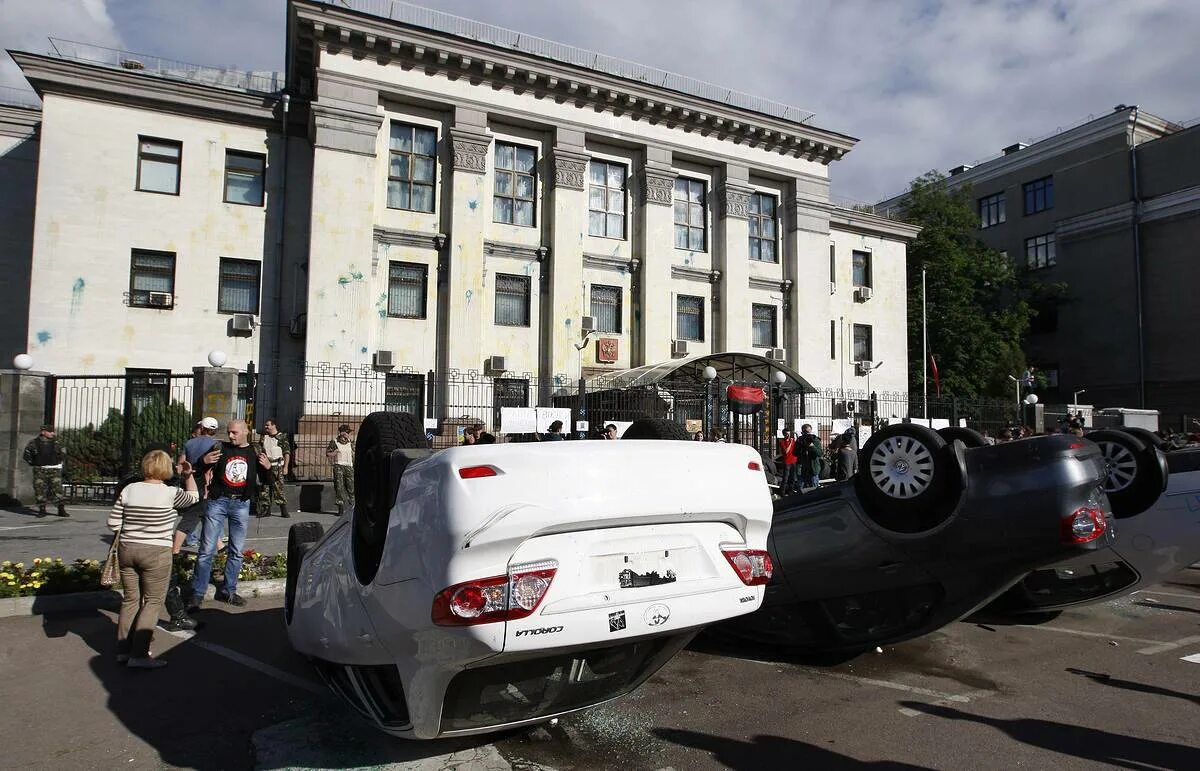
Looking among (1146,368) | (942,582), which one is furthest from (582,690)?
(1146,368)

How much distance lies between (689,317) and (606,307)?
11.2 ft

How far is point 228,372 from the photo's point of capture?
1445 centimetres

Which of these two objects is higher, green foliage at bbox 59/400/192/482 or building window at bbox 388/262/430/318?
building window at bbox 388/262/430/318

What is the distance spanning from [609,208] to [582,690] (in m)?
24.0

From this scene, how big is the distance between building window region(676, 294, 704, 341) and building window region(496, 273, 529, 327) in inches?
227

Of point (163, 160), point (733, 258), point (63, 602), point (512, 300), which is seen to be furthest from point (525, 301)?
point (63, 602)

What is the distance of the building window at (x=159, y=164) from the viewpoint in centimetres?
2156

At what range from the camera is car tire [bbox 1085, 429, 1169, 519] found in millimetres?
5969

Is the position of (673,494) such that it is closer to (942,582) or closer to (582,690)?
(582,690)

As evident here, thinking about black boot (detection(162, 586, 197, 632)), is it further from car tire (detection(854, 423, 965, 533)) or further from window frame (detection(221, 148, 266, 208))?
window frame (detection(221, 148, 266, 208))

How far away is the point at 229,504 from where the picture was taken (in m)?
7.27

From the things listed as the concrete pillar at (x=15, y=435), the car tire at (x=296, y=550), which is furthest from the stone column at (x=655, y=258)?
the car tire at (x=296, y=550)

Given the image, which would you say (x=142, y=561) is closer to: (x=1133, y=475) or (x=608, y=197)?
(x=1133, y=475)

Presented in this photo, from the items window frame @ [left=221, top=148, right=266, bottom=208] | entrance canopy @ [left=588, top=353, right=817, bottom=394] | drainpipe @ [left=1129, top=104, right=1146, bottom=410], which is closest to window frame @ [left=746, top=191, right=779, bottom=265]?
entrance canopy @ [left=588, top=353, right=817, bottom=394]
